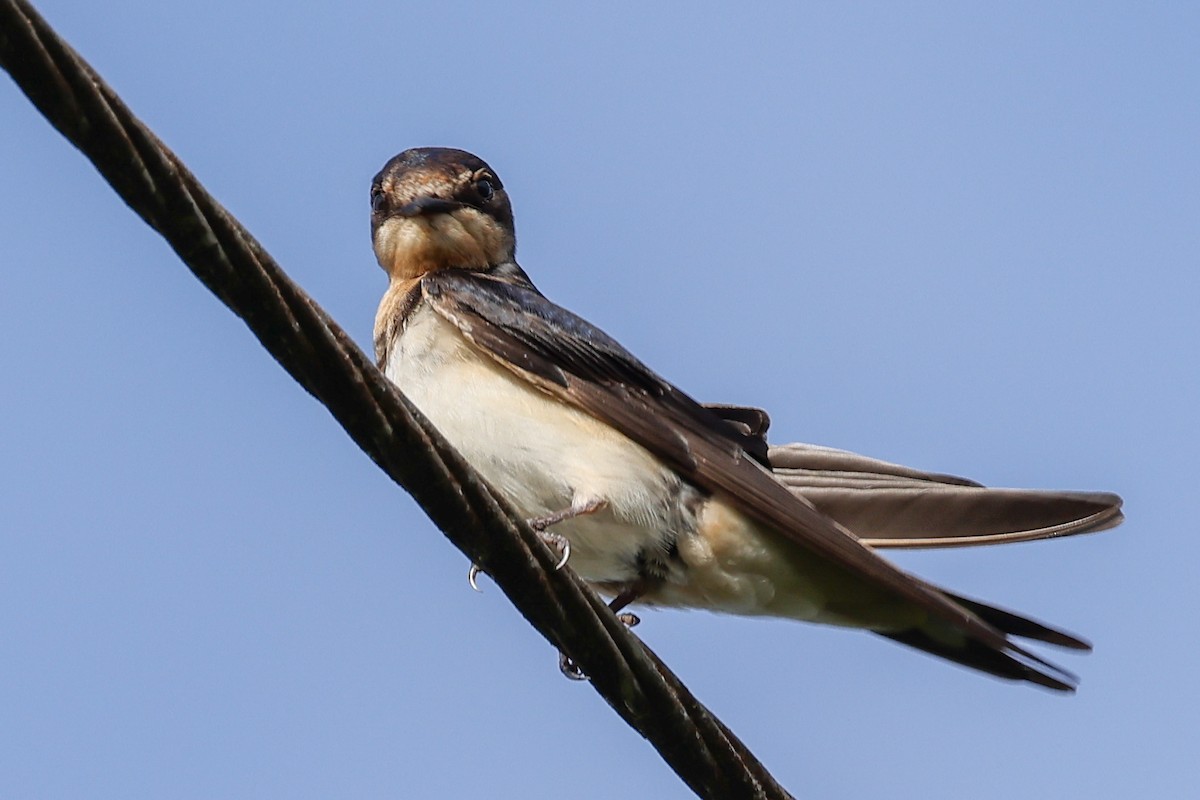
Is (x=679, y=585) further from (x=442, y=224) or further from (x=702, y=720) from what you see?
(x=442, y=224)

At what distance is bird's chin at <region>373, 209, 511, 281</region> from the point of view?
481cm

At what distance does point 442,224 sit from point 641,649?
2380 mm

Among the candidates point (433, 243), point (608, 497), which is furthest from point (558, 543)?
point (433, 243)

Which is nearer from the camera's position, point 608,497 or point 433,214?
point 608,497

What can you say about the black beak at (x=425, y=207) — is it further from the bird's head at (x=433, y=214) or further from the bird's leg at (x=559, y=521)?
the bird's leg at (x=559, y=521)

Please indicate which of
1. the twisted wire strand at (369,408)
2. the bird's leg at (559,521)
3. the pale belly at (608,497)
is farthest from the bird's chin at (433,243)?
the twisted wire strand at (369,408)

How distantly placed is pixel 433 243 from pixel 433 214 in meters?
0.09

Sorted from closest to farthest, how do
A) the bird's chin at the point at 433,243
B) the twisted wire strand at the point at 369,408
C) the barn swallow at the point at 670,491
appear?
the twisted wire strand at the point at 369,408
the barn swallow at the point at 670,491
the bird's chin at the point at 433,243

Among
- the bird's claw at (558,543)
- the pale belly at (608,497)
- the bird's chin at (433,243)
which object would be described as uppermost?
the bird's chin at (433,243)

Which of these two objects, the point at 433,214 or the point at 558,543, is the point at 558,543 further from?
the point at 433,214

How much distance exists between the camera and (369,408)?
2293 mm

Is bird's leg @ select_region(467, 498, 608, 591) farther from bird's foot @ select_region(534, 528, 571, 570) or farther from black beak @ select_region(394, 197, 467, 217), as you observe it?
black beak @ select_region(394, 197, 467, 217)

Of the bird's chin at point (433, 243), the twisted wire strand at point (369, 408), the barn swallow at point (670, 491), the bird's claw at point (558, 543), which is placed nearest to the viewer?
the twisted wire strand at point (369, 408)

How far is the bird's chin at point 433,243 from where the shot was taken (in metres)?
4.81
